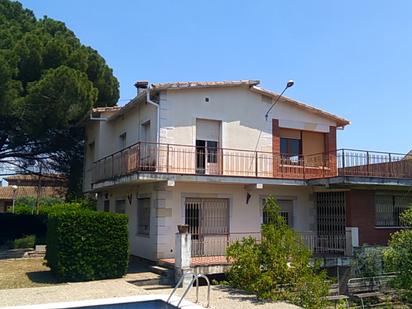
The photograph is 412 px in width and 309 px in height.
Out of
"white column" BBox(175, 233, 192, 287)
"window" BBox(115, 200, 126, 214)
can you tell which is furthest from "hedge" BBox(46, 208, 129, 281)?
"window" BBox(115, 200, 126, 214)

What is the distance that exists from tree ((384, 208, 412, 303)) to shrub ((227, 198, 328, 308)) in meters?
1.83

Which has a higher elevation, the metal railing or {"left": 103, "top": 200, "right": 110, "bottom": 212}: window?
{"left": 103, "top": 200, "right": 110, "bottom": 212}: window

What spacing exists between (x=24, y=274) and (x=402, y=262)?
1170 centimetres

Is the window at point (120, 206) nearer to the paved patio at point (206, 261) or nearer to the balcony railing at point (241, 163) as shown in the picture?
the balcony railing at point (241, 163)

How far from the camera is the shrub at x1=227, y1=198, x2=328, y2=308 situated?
11883 mm

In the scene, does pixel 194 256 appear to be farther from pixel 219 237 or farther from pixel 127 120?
pixel 127 120

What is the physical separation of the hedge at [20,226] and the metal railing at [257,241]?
11.8 meters

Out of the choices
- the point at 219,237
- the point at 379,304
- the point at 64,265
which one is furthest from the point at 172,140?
the point at 379,304

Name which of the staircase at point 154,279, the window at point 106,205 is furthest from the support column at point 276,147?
the window at point 106,205

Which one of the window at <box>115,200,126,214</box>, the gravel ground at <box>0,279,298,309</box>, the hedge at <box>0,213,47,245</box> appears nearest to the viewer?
the gravel ground at <box>0,279,298,309</box>

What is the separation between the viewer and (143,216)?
60.5ft

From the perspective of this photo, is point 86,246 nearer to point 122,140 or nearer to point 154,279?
point 154,279

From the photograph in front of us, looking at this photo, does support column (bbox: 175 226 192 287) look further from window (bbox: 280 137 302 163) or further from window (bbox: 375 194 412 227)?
window (bbox: 375 194 412 227)

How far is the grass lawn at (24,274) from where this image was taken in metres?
13.2
